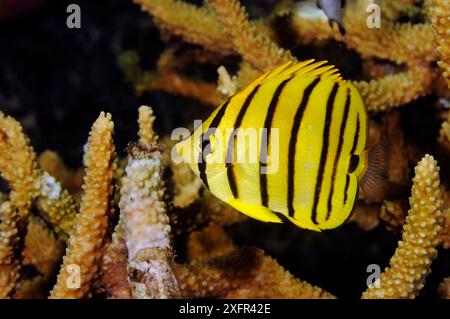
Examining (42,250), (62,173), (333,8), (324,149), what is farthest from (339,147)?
(62,173)

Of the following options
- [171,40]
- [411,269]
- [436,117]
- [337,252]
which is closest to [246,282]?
[411,269]

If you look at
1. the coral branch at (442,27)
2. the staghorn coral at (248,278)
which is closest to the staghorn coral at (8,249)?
the staghorn coral at (248,278)

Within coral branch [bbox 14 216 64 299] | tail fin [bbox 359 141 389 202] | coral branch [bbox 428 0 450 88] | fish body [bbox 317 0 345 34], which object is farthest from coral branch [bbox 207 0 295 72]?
coral branch [bbox 14 216 64 299]

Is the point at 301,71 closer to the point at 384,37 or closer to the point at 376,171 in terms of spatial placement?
the point at 376,171

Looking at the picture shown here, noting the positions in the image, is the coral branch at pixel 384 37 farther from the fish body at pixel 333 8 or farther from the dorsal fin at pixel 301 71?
the dorsal fin at pixel 301 71

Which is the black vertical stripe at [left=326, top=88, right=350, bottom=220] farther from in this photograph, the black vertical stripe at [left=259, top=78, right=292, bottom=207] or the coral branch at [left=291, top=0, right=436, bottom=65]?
the coral branch at [left=291, top=0, right=436, bottom=65]

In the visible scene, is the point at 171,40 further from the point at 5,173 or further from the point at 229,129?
the point at 229,129

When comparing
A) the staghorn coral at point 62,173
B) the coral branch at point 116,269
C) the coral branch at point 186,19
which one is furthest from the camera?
the staghorn coral at point 62,173
